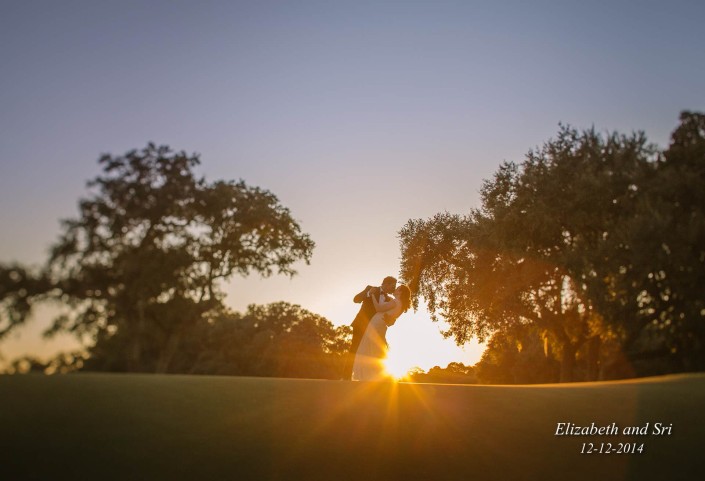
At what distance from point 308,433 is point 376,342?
7.61 m

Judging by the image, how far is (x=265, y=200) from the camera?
33.6m

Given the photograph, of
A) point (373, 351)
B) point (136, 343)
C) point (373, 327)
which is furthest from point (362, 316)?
point (136, 343)

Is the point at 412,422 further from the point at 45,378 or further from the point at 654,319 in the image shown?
the point at 654,319

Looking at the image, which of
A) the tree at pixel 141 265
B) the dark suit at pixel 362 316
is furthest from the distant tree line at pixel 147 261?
the dark suit at pixel 362 316

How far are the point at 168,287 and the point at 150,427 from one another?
19012 millimetres

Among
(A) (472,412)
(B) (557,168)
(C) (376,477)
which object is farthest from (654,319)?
(C) (376,477)

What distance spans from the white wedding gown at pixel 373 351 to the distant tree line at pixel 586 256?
34.2ft

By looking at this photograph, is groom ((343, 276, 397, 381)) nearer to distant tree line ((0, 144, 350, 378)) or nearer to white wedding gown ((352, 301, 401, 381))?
white wedding gown ((352, 301, 401, 381))

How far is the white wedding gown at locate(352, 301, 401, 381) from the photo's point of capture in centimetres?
1553

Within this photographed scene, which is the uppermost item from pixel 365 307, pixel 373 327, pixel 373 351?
pixel 365 307

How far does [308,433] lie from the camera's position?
8.27 metres

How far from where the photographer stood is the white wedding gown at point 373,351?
15.5m

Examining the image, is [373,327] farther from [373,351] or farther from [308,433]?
[308,433]

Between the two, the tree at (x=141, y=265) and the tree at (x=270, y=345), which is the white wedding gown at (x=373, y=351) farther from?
the tree at (x=270, y=345)
